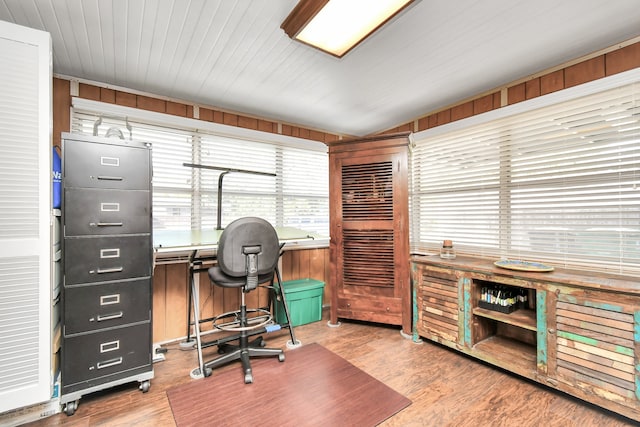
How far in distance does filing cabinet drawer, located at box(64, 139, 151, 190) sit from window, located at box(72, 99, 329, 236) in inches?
13.9

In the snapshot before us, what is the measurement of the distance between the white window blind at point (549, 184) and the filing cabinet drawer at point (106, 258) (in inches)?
115

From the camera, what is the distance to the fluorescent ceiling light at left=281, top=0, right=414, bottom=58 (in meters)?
1.50

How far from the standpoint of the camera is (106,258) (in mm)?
1859

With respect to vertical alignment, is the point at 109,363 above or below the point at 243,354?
above

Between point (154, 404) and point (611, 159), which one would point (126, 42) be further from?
point (611, 159)

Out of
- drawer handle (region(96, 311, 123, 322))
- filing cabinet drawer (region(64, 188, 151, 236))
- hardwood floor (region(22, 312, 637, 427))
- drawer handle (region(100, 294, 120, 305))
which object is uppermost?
filing cabinet drawer (region(64, 188, 151, 236))

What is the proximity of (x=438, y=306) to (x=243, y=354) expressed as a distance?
1.72 m

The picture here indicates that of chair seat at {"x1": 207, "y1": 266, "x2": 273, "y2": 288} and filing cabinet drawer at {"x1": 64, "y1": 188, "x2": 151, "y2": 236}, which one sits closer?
filing cabinet drawer at {"x1": 64, "y1": 188, "x2": 151, "y2": 236}

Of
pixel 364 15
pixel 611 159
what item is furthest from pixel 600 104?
pixel 364 15

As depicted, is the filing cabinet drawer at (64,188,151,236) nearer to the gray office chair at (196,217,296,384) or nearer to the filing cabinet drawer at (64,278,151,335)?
the filing cabinet drawer at (64,278,151,335)

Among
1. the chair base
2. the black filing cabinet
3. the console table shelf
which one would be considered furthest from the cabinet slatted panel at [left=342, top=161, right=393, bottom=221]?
the black filing cabinet

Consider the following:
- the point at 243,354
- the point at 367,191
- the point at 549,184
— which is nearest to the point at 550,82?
the point at 549,184

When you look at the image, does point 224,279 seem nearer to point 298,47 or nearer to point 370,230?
point 370,230

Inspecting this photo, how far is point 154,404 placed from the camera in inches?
71.6
